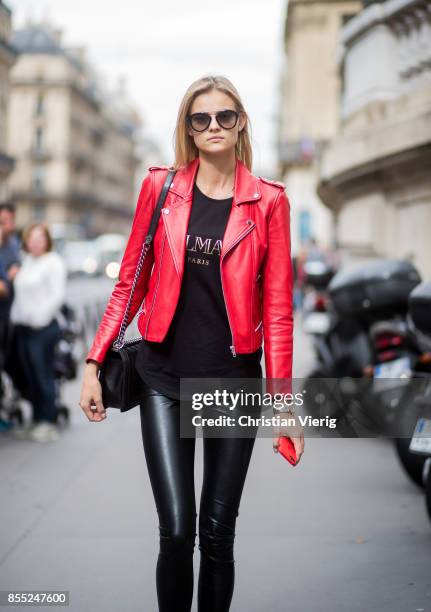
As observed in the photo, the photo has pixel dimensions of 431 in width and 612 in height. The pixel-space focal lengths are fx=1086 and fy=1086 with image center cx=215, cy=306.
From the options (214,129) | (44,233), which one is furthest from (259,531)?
(44,233)

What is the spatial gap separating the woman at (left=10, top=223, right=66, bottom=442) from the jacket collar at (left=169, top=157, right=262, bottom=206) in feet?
16.5

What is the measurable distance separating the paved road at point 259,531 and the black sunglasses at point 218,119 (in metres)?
1.86

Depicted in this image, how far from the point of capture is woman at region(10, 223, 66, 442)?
8.33 metres

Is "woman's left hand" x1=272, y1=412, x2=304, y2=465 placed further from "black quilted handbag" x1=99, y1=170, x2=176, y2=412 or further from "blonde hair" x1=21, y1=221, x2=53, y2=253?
"blonde hair" x1=21, y1=221, x2=53, y2=253

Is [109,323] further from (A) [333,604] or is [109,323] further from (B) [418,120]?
(B) [418,120]

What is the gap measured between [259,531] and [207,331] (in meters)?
2.31

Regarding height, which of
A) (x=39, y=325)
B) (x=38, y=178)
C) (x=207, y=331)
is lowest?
(x=38, y=178)

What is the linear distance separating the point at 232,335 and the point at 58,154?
95.6m

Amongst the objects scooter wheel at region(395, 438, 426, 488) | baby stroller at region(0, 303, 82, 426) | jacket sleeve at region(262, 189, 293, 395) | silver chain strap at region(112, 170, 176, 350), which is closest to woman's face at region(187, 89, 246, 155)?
silver chain strap at region(112, 170, 176, 350)

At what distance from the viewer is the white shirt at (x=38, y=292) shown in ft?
27.3

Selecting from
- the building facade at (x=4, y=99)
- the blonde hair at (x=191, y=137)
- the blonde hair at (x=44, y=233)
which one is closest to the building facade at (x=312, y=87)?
the building facade at (x=4, y=99)

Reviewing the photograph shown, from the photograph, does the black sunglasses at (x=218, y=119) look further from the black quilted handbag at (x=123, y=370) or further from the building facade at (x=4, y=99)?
the building facade at (x=4, y=99)

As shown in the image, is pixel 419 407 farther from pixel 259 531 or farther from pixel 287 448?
pixel 287 448

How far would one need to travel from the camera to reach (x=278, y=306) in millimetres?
3303
